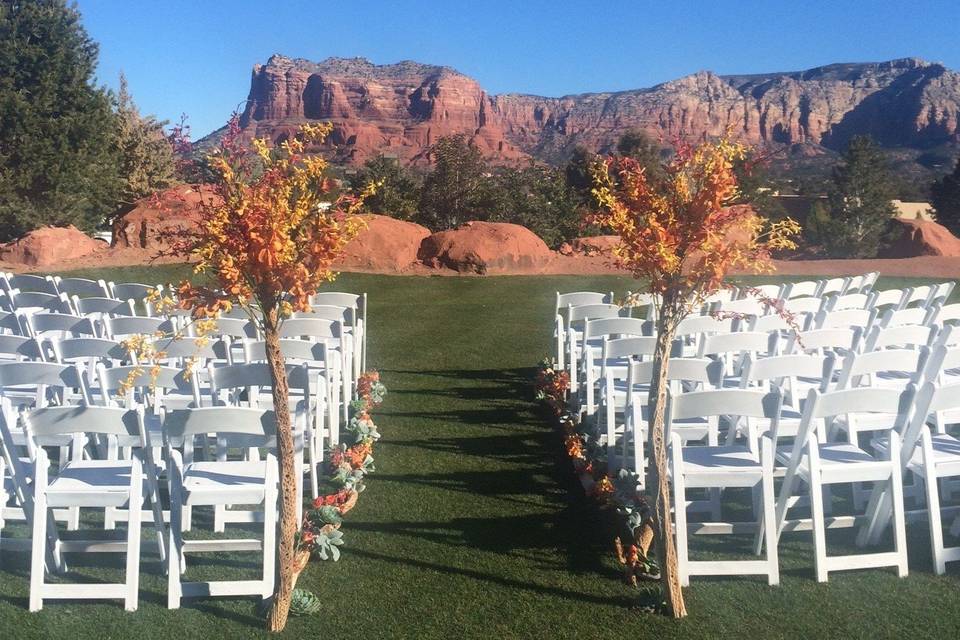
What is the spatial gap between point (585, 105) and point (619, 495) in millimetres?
129789

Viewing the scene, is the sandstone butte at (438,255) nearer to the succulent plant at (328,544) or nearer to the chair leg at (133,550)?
the succulent plant at (328,544)

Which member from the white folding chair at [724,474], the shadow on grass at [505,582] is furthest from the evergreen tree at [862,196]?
the shadow on grass at [505,582]

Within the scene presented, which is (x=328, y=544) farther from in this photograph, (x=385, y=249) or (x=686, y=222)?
(x=385, y=249)

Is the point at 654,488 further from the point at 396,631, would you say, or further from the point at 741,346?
the point at 741,346

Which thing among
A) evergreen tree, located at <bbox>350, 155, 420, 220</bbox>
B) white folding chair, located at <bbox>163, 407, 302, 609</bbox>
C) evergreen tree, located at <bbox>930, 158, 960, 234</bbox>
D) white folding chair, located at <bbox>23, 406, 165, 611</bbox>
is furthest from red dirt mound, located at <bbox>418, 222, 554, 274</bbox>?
evergreen tree, located at <bbox>930, 158, 960, 234</bbox>

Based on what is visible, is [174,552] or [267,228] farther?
[174,552]

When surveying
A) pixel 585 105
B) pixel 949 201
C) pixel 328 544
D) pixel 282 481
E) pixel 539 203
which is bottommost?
pixel 328 544

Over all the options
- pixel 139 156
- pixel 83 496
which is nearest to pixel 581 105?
pixel 139 156

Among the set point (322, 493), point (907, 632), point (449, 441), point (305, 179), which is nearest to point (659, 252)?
point (305, 179)

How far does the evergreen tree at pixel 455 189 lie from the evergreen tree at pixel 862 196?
51.5 ft

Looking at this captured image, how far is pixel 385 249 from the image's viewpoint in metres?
21.1

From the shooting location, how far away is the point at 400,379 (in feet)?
31.5

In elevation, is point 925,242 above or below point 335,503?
above

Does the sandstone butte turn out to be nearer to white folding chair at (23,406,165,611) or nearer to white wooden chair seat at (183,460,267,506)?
white wooden chair seat at (183,460,267,506)
